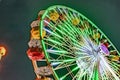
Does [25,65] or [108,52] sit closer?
[25,65]

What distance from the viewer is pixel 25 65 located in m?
10.2

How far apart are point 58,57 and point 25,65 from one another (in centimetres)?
144

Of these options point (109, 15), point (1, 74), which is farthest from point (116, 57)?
point (1, 74)

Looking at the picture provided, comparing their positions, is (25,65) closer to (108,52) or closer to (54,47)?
(54,47)

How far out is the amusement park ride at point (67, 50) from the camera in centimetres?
870

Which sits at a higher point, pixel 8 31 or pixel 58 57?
pixel 8 31

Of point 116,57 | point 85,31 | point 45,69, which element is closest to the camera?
point 45,69

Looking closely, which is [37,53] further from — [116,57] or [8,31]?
[116,57]

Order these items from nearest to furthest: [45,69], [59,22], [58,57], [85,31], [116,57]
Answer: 1. [45,69]
2. [58,57]
3. [59,22]
4. [85,31]
5. [116,57]

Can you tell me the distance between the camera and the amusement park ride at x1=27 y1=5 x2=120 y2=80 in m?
8.70

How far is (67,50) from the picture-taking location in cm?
920

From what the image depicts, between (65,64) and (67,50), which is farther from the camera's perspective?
(67,50)

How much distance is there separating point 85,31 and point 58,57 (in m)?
1.89

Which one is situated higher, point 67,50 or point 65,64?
point 67,50
